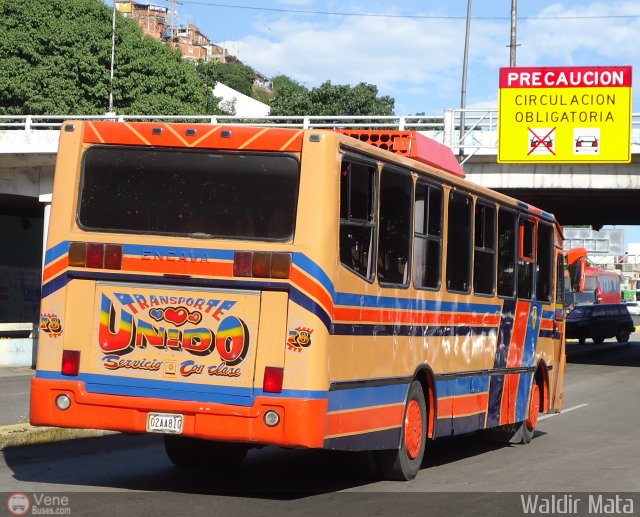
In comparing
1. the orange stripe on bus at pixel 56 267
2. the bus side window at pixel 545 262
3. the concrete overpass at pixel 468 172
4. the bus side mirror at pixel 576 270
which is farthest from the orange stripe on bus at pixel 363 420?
the concrete overpass at pixel 468 172

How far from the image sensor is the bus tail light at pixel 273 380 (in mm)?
9383

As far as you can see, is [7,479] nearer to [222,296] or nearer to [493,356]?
[222,296]

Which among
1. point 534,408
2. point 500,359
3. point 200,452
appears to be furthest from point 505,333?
point 200,452

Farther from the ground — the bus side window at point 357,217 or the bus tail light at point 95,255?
the bus side window at point 357,217

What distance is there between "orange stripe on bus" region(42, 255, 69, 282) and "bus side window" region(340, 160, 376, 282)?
2.27m

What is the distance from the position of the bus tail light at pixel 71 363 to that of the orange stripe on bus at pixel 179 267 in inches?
31.3

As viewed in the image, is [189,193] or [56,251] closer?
[189,193]

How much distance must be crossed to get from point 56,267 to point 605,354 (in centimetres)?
3577

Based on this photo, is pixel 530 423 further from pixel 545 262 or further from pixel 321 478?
pixel 321 478

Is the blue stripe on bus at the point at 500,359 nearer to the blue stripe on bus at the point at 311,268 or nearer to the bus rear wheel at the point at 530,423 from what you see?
Result: the bus rear wheel at the point at 530,423

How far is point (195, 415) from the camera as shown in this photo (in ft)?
31.1

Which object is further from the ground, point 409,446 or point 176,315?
point 176,315

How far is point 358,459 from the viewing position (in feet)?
37.1

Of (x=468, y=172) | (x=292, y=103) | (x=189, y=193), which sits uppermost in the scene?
(x=292, y=103)
